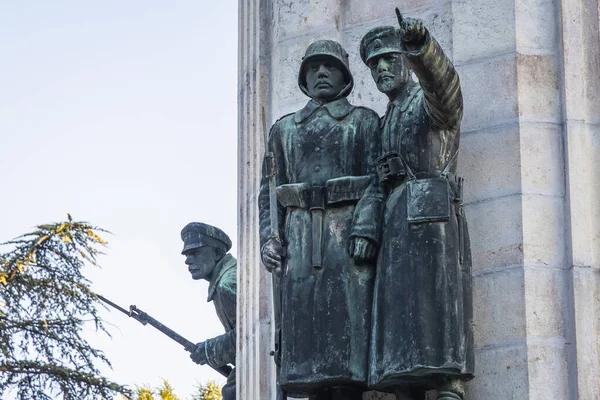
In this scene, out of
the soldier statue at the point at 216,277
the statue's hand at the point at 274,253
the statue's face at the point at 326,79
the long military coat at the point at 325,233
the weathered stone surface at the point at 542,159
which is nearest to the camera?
the long military coat at the point at 325,233

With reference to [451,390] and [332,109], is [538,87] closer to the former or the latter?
[332,109]

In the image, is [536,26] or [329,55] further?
[536,26]

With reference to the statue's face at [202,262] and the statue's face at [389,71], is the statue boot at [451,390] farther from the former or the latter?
the statue's face at [202,262]

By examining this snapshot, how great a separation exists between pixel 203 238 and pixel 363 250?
592 cm

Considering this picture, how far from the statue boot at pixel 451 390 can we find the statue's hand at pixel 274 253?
1.38 meters

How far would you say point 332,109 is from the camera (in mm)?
13781

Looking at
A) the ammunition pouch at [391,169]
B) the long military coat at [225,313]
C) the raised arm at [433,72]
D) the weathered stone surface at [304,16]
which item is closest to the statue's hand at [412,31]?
the raised arm at [433,72]

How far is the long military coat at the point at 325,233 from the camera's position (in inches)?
515

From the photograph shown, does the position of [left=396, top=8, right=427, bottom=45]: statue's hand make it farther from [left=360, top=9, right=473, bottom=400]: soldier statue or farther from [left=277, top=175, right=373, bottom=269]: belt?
[left=277, top=175, right=373, bottom=269]: belt

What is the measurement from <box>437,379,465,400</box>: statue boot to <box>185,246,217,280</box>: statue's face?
6166 mm

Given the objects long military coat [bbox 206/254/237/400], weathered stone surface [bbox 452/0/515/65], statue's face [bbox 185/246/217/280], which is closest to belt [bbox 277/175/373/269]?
weathered stone surface [bbox 452/0/515/65]

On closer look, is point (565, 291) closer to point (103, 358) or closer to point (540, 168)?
point (540, 168)

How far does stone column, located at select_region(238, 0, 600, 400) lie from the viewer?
1334 centimetres

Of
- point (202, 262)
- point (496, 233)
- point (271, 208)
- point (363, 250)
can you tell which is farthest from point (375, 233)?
point (202, 262)
